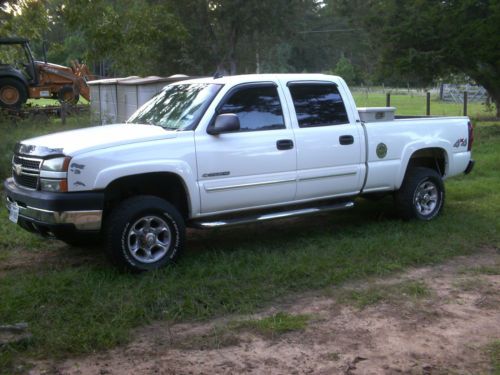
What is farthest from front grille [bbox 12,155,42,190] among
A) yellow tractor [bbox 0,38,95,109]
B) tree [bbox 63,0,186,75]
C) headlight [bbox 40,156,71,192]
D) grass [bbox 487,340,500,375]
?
yellow tractor [bbox 0,38,95,109]

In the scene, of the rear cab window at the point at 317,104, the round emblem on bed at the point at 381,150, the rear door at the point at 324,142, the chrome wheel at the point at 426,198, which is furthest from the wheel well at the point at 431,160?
the rear cab window at the point at 317,104

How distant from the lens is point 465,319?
4668 millimetres

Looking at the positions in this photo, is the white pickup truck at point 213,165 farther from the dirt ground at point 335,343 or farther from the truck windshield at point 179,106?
the dirt ground at point 335,343

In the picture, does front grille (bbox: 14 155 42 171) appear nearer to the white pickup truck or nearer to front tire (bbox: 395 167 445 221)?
the white pickup truck

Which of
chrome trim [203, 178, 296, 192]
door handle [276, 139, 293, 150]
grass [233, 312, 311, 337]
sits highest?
door handle [276, 139, 293, 150]

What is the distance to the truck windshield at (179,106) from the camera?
5.99 metres

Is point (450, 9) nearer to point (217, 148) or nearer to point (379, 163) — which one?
point (379, 163)

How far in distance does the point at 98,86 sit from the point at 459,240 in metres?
11.7

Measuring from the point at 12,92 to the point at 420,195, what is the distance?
18290 millimetres

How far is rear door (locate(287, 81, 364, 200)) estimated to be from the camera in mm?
6426

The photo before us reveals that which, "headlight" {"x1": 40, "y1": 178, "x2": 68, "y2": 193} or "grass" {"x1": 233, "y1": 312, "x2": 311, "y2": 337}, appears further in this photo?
"headlight" {"x1": 40, "y1": 178, "x2": 68, "y2": 193}

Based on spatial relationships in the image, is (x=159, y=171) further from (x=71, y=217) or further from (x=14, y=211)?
(x=14, y=211)

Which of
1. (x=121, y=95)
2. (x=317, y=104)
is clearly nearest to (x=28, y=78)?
(x=121, y=95)

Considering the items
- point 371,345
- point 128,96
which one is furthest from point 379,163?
point 128,96
